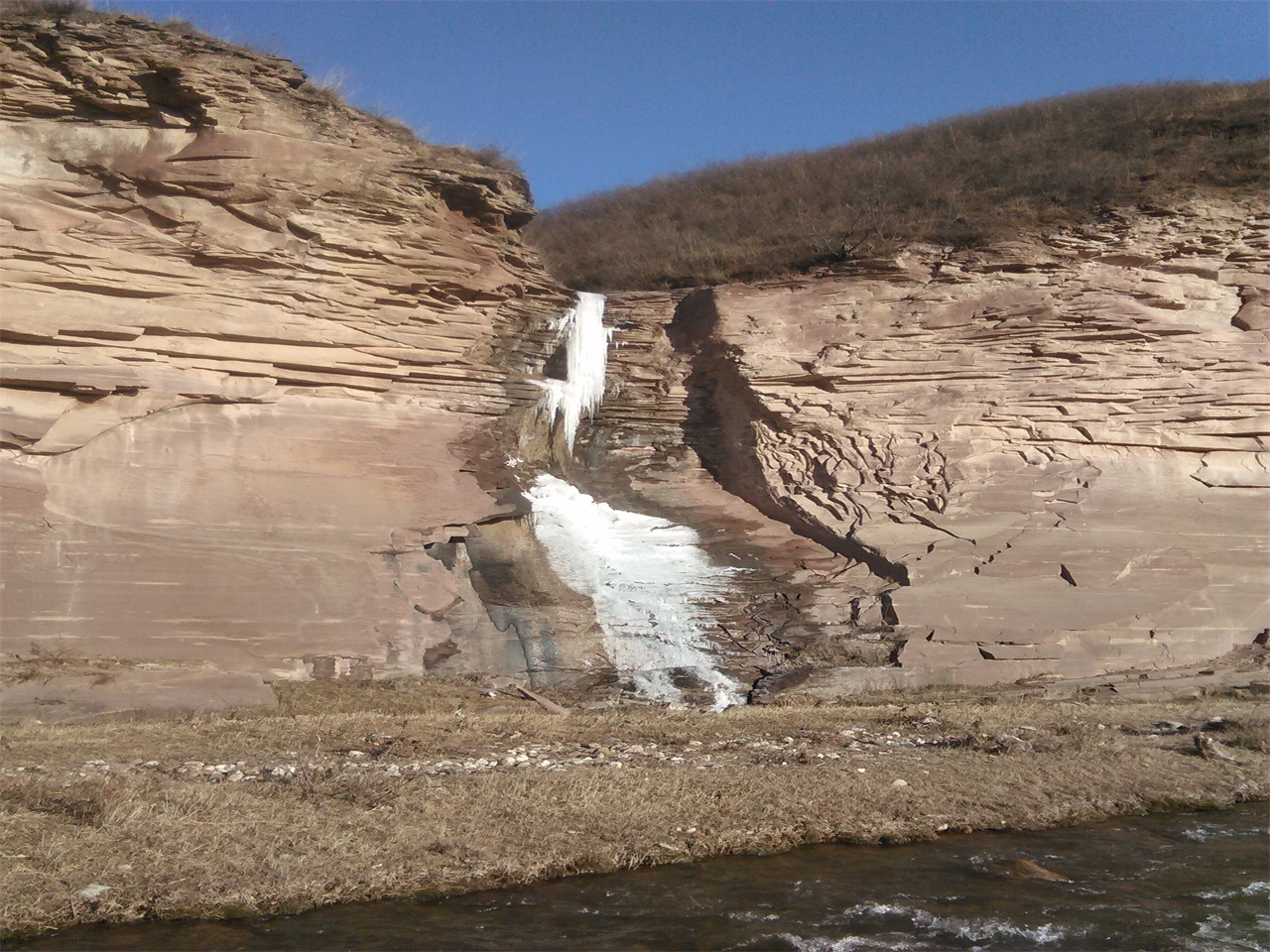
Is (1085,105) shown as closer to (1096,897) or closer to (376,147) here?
(376,147)

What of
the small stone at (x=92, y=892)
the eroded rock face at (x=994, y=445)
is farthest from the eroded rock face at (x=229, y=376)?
the small stone at (x=92, y=892)

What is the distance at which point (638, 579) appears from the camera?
13.1 m

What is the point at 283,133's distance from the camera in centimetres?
1245

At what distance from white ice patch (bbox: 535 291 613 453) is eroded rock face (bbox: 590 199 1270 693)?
0.46 m

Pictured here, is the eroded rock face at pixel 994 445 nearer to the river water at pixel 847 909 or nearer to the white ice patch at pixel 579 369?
the white ice patch at pixel 579 369

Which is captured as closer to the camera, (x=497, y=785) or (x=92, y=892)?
(x=92, y=892)

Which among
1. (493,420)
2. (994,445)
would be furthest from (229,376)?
(994,445)

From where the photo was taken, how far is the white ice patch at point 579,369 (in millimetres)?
14789

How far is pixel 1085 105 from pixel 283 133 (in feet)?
63.8

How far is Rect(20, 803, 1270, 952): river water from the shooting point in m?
5.32

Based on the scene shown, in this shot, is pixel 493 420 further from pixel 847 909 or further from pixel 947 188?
pixel 947 188

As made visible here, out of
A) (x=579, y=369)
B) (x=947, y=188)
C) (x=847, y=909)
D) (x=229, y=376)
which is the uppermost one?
(x=947, y=188)

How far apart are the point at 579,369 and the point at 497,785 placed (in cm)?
895

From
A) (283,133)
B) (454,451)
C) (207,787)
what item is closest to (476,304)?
(454,451)
